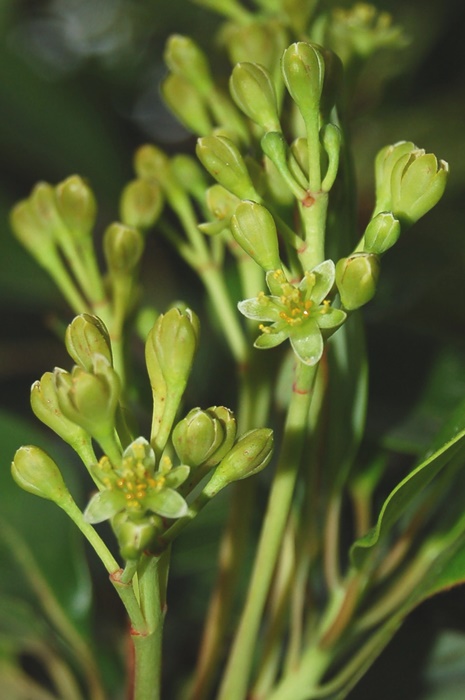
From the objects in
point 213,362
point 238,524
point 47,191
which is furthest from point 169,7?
point 238,524

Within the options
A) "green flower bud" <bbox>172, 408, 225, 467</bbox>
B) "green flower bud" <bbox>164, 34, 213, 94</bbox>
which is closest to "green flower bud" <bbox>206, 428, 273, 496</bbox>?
"green flower bud" <bbox>172, 408, 225, 467</bbox>

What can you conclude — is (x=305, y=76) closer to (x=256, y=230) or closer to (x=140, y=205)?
(x=256, y=230)

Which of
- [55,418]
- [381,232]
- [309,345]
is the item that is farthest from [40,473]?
[381,232]

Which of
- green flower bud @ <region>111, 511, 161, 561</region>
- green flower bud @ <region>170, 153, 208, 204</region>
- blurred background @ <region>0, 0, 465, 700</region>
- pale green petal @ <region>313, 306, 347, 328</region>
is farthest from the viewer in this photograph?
blurred background @ <region>0, 0, 465, 700</region>

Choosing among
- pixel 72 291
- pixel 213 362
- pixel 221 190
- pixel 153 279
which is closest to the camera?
pixel 221 190

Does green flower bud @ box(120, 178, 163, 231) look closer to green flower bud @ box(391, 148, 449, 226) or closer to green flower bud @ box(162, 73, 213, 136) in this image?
green flower bud @ box(162, 73, 213, 136)

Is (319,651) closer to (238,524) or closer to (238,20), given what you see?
(238,524)

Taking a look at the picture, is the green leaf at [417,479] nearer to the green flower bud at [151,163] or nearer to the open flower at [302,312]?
the open flower at [302,312]

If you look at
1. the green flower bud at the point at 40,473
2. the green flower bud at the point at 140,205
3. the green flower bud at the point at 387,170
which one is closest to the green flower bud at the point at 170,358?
the green flower bud at the point at 40,473
